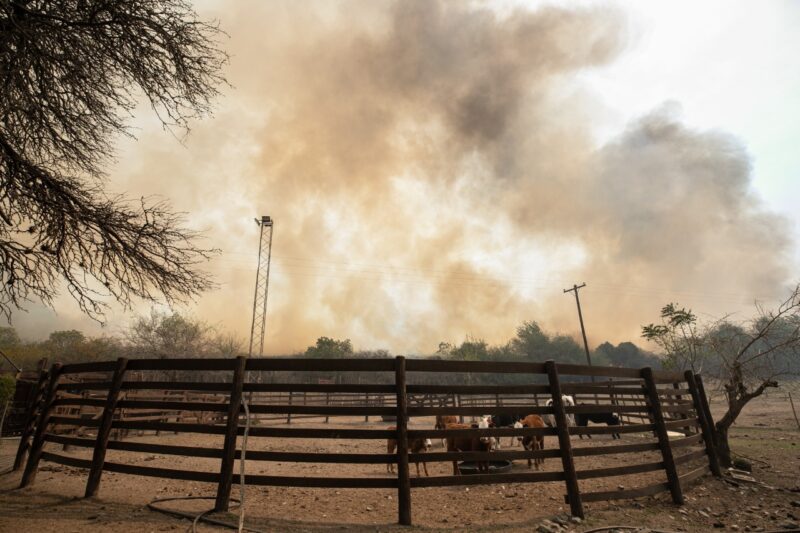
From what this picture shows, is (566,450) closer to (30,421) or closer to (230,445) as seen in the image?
(230,445)

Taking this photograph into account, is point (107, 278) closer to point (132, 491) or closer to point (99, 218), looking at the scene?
point (99, 218)

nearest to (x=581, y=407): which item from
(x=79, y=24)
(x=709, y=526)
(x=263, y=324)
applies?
(x=709, y=526)

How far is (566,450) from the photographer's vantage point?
4617mm

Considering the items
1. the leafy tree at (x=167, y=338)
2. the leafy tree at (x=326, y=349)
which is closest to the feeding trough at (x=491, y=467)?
the leafy tree at (x=167, y=338)

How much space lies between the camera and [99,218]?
19.5 feet

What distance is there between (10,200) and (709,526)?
11102mm

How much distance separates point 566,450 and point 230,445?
4213 millimetres

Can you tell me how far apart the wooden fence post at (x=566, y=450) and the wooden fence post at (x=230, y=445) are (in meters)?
3.98

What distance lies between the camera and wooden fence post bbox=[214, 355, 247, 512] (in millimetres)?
4188

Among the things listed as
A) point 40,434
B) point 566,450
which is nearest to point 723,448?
point 566,450

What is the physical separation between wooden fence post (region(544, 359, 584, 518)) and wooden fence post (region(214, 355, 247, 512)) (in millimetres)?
3982

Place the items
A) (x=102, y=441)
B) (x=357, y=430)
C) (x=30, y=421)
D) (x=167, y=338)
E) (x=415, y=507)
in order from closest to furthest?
(x=357, y=430) < (x=102, y=441) < (x=415, y=507) < (x=30, y=421) < (x=167, y=338)

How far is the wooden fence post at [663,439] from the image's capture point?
17.2 feet

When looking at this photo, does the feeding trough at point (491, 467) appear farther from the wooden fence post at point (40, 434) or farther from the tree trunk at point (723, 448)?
the wooden fence post at point (40, 434)
